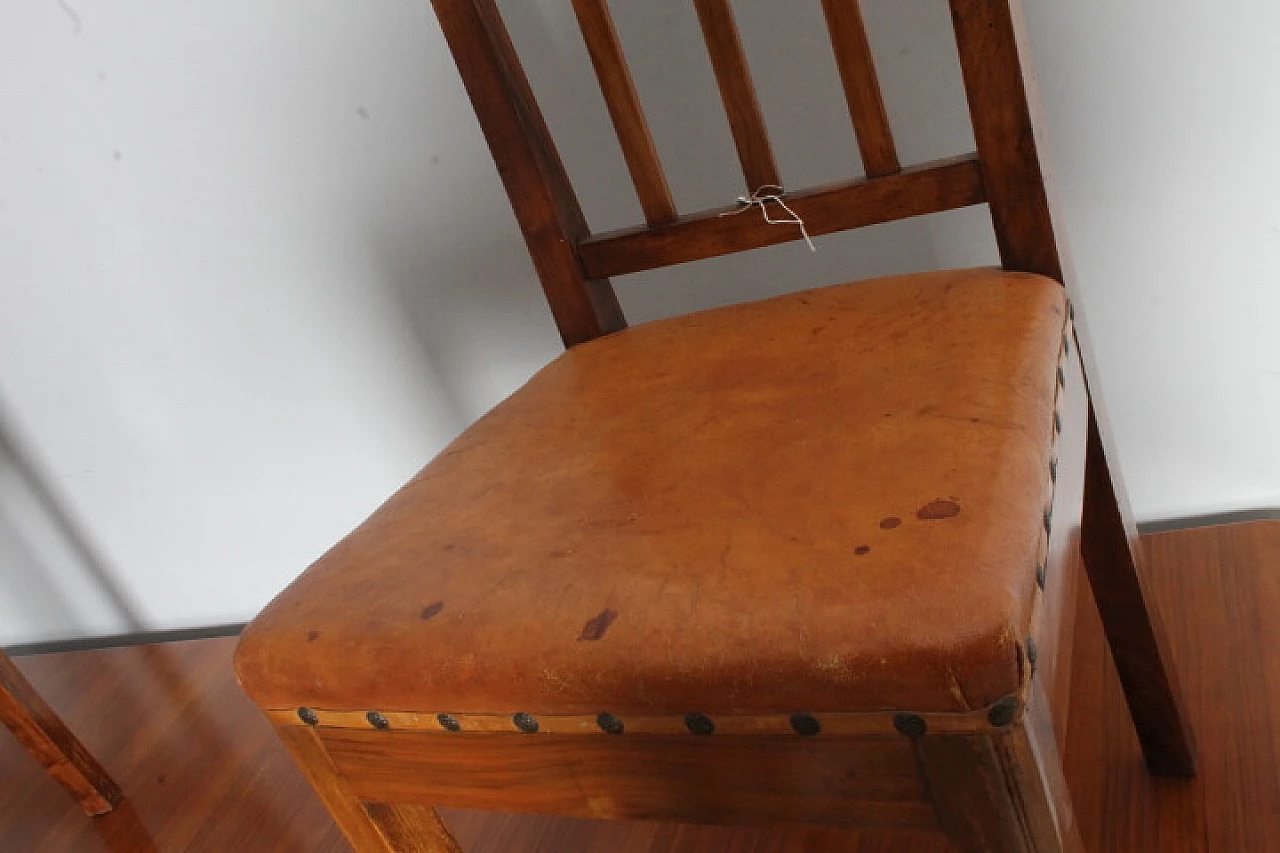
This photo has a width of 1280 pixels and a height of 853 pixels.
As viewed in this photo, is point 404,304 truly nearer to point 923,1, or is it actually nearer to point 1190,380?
point 923,1

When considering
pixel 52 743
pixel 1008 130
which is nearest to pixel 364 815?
pixel 1008 130

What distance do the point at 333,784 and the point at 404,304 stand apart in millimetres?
675

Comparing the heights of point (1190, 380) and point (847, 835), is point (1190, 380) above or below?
above

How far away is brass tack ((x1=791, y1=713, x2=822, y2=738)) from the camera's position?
1.65 ft

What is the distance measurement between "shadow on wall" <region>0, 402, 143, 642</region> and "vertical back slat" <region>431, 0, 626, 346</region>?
3.31 feet

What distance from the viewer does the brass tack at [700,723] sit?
0.53m

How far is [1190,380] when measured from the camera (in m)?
1.05

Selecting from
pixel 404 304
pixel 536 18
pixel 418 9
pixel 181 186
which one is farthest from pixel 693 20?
pixel 181 186

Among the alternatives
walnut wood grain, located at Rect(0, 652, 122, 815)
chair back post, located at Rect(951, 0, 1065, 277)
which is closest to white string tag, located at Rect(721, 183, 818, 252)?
chair back post, located at Rect(951, 0, 1065, 277)

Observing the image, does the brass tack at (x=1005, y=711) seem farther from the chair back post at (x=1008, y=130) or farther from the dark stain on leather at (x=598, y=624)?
the chair back post at (x=1008, y=130)

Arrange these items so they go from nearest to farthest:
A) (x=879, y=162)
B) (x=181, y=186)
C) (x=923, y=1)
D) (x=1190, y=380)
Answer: (x=879, y=162) < (x=923, y=1) < (x=1190, y=380) < (x=181, y=186)

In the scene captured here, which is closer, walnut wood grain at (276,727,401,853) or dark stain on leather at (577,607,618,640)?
dark stain on leather at (577,607,618,640)

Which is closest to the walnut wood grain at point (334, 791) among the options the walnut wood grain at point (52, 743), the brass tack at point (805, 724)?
the brass tack at point (805, 724)

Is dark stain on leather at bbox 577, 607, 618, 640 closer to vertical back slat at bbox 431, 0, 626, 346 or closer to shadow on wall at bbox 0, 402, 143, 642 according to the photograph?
vertical back slat at bbox 431, 0, 626, 346
